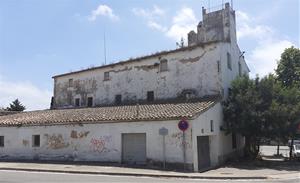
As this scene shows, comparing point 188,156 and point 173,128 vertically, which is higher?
point 173,128

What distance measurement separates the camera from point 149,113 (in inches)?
963

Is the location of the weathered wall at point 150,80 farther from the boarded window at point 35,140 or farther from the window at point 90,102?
the boarded window at point 35,140

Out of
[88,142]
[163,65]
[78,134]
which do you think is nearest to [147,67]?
[163,65]

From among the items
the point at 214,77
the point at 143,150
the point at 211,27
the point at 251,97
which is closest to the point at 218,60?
the point at 214,77

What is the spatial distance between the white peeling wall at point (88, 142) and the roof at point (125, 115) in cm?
36

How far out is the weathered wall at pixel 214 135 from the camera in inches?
871

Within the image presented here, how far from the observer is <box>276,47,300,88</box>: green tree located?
1747 inches

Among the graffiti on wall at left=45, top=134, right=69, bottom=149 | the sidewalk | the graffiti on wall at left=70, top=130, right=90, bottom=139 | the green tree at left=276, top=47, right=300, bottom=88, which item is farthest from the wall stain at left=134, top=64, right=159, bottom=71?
the green tree at left=276, top=47, right=300, bottom=88

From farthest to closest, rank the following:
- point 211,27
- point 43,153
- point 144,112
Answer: point 211,27
point 43,153
point 144,112

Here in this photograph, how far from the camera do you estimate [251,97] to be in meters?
26.0

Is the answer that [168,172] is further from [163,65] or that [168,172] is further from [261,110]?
[163,65]

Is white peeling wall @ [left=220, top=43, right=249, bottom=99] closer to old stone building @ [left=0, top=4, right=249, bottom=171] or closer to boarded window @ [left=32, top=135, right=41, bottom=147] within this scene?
old stone building @ [left=0, top=4, right=249, bottom=171]

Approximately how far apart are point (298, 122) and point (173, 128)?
9.86 meters

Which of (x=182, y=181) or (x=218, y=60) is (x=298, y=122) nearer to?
(x=218, y=60)
